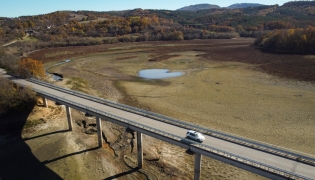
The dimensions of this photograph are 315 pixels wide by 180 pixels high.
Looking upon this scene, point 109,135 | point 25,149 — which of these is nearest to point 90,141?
point 109,135

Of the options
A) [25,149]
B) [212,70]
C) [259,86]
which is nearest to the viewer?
[25,149]

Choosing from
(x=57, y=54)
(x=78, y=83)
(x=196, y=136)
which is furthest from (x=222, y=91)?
(x=57, y=54)

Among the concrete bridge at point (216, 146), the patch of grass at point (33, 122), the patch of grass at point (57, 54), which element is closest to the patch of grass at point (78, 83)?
the patch of grass at point (33, 122)

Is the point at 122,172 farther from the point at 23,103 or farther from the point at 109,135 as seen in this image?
the point at 23,103

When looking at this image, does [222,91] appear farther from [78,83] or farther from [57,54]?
[57,54]

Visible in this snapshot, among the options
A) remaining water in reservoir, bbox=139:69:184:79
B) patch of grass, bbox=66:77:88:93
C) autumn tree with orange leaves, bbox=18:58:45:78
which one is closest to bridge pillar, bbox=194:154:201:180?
patch of grass, bbox=66:77:88:93
